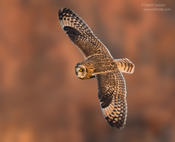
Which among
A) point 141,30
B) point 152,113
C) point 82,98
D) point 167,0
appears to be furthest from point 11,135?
point 167,0

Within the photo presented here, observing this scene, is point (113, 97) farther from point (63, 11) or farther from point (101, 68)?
point (63, 11)

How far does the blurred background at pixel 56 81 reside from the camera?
5.57 feet

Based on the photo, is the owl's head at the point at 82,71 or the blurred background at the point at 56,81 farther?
the blurred background at the point at 56,81

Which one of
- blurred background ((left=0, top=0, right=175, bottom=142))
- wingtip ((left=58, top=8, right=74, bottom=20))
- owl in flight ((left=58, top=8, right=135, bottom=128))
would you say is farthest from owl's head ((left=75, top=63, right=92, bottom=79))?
wingtip ((left=58, top=8, right=74, bottom=20))

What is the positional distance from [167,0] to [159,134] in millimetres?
666

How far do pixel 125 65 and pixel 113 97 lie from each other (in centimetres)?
18

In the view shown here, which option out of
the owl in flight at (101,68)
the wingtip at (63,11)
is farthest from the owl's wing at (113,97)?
the wingtip at (63,11)

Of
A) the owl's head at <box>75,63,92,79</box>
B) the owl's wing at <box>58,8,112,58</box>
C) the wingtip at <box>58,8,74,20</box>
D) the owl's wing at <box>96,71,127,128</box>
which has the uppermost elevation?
the wingtip at <box>58,8,74,20</box>

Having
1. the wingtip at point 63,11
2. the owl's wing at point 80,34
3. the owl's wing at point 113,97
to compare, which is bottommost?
the owl's wing at point 113,97

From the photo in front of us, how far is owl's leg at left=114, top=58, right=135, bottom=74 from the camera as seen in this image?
5.49 feet

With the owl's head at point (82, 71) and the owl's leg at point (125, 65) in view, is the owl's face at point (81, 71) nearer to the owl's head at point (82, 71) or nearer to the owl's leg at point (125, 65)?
the owl's head at point (82, 71)

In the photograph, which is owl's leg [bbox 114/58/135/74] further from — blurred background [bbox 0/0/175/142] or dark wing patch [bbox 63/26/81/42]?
dark wing patch [bbox 63/26/81/42]

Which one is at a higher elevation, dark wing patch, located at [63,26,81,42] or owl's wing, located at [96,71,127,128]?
dark wing patch, located at [63,26,81,42]

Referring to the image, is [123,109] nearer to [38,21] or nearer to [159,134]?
[159,134]
